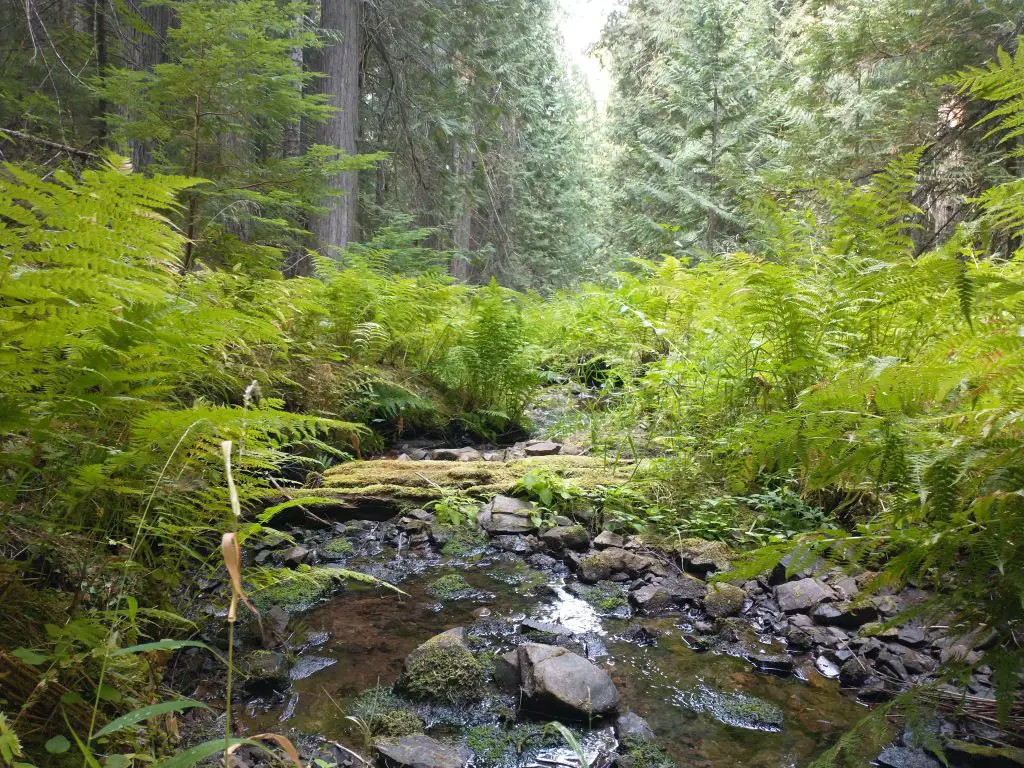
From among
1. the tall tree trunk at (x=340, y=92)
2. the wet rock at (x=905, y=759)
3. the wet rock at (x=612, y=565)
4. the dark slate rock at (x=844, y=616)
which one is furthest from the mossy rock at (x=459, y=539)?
the tall tree trunk at (x=340, y=92)

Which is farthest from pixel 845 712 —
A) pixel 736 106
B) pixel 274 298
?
pixel 736 106

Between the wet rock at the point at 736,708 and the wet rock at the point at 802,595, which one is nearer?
the wet rock at the point at 736,708

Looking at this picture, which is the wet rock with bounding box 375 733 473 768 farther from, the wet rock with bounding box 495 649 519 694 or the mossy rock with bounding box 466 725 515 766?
the wet rock with bounding box 495 649 519 694

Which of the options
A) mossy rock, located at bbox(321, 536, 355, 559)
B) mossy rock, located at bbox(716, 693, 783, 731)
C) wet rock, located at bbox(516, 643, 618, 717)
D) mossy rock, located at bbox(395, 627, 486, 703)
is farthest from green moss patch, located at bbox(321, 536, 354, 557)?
mossy rock, located at bbox(716, 693, 783, 731)

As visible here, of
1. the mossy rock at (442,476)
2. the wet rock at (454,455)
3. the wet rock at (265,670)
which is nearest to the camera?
the wet rock at (265,670)

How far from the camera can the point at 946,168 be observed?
6.49 meters

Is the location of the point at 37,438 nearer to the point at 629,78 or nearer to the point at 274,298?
the point at 274,298

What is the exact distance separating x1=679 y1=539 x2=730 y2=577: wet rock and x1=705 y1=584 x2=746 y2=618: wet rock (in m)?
0.19

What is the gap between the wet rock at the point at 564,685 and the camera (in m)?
1.97

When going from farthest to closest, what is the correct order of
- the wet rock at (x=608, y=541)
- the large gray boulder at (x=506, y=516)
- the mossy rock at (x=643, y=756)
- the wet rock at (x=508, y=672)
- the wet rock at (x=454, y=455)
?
the wet rock at (x=454, y=455) → the large gray boulder at (x=506, y=516) → the wet rock at (x=608, y=541) → the wet rock at (x=508, y=672) → the mossy rock at (x=643, y=756)

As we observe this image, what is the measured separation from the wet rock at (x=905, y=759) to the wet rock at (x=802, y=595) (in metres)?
0.89

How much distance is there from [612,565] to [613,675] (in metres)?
0.89

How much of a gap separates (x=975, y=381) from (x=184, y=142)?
576 centimetres

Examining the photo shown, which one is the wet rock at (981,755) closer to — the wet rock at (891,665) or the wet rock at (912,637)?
the wet rock at (891,665)
